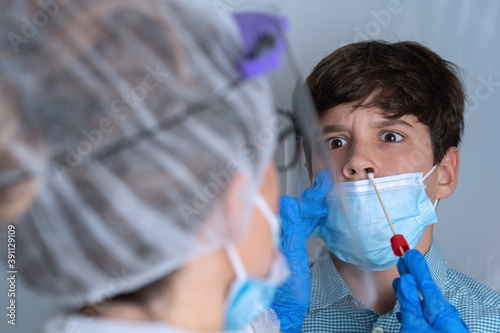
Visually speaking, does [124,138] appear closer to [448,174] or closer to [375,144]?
[375,144]

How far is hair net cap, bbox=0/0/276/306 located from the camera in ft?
2.36

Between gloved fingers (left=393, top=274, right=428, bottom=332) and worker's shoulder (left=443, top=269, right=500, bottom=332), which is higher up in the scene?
gloved fingers (left=393, top=274, right=428, bottom=332)

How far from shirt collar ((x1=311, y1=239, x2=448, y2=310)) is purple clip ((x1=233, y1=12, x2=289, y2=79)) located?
1.02 meters

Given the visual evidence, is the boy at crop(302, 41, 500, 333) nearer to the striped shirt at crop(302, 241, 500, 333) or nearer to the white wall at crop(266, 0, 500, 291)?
the striped shirt at crop(302, 241, 500, 333)

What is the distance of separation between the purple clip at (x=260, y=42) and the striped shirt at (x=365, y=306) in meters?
1.01

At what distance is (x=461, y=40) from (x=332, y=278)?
1124mm

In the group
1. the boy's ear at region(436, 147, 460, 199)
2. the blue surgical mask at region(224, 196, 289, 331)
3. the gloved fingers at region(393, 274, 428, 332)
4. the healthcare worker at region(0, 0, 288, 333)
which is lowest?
the boy's ear at region(436, 147, 460, 199)

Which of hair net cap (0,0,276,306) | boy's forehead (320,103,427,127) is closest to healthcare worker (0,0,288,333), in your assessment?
hair net cap (0,0,276,306)

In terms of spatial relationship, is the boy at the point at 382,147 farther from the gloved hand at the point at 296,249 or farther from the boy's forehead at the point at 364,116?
the gloved hand at the point at 296,249

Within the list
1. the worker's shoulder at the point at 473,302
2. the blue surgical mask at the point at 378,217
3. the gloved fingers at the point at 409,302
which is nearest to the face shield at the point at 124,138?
the gloved fingers at the point at 409,302

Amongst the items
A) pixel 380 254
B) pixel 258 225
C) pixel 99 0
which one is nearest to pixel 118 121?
pixel 99 0

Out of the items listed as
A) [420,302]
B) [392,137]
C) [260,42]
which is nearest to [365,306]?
[420,302]

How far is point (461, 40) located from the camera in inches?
87.2

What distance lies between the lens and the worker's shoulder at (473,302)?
1.54 m
